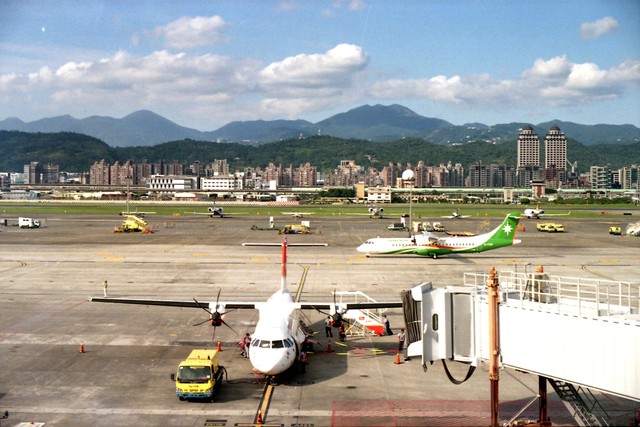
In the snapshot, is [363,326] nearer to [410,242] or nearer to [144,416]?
[144,416]

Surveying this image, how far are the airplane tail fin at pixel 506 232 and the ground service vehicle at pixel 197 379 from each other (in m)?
49.5

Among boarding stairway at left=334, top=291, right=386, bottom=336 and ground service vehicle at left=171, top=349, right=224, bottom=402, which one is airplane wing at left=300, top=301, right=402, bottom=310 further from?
ground service vehicle at left=171, top=349, right=224, bottom=402

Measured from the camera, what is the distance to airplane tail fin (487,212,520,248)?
69.2 metres

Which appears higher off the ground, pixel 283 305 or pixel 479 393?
pixel 283 305

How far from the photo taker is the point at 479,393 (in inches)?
1099

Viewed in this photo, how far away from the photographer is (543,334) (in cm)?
1828

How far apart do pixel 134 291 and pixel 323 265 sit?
2295 cm

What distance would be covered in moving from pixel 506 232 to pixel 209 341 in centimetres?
4431

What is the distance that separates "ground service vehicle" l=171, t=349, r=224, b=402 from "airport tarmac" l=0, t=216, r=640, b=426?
1.59ft

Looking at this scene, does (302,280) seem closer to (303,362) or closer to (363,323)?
(363,323)

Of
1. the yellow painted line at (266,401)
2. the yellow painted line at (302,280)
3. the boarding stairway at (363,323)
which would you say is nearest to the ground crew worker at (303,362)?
the yellow painted line at (266,401)

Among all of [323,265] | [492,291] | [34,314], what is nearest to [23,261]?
[34,314]

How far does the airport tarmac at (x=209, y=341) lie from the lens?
84.1 feet

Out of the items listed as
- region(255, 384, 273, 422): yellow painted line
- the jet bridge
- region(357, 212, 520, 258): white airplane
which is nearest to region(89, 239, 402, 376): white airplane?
region(255, 384, 273, 422): yellow painted line
